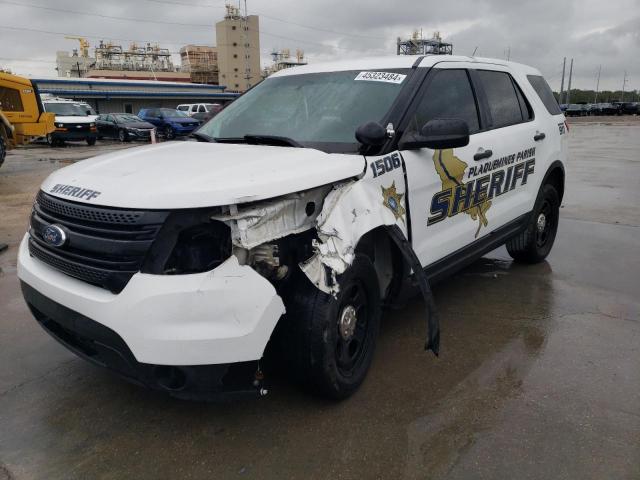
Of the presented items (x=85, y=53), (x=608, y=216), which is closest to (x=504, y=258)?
(x=608, y=216)

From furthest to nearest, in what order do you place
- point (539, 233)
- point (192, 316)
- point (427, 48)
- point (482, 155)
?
point (427, 48)
point (539, 233)
point (482, 155)
point (192, 316)

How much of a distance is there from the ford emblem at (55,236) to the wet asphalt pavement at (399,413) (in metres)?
0.97

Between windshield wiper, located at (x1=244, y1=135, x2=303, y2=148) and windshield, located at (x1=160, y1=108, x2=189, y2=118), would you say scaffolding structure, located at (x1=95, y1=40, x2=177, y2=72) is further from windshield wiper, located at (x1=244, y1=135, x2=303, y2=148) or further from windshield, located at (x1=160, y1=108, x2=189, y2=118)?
windshield wiper, located at (x1=244, y1=135, x2=303, y2=148)

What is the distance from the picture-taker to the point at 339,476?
2.42m

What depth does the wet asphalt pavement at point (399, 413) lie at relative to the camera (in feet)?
8.18

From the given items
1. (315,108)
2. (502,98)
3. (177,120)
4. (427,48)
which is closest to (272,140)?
(315,108)

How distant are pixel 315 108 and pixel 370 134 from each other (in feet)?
2.37

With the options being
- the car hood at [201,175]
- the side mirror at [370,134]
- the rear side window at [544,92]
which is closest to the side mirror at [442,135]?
the side mirror at [370,134]

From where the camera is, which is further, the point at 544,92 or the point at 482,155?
the point at 544,92

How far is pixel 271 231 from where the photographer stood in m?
2.45

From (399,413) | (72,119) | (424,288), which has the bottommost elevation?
(399,413)

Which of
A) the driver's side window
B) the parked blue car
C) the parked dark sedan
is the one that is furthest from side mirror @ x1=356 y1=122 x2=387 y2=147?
the parked blue car

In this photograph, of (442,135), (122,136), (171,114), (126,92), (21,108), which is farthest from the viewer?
(126,92)

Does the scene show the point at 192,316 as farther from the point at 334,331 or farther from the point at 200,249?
the point at 334,331
